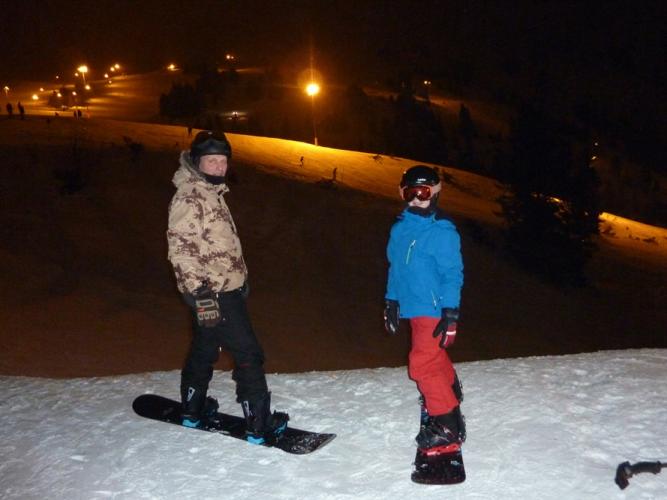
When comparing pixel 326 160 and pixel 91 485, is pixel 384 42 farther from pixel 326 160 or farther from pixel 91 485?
pixel 91 485

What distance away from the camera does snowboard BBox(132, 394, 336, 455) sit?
410cm

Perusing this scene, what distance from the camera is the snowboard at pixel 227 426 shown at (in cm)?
410

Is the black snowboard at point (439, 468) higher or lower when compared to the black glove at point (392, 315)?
lower

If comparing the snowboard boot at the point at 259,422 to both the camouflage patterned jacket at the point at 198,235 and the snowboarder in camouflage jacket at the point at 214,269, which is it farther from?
the camouflage patterned jacket at the point at 198,235

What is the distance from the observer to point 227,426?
445 cm

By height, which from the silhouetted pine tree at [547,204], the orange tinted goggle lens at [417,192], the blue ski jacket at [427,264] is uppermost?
the orange tinted goggle lens at [417,192]

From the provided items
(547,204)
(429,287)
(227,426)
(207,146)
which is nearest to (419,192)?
(429,287)

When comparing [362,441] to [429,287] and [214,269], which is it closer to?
[429,287]

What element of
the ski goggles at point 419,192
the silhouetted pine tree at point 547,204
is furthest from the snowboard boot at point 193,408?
the silhouetted pine tree at point 547,204

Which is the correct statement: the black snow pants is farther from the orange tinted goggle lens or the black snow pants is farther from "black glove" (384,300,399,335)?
the orange tinted goggle lens

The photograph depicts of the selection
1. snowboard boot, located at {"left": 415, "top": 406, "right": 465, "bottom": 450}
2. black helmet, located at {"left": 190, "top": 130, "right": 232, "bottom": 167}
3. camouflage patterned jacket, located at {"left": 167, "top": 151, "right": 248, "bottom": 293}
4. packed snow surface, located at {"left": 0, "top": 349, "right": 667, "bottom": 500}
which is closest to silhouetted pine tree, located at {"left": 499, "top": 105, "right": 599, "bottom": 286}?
packed snow surface, located at {"left": 0, "top": 349, "right": 667, "bottom": 500}

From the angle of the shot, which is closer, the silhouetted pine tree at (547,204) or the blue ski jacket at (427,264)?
the blue ski jacket at (427,264)

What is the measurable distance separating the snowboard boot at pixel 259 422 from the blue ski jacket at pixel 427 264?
1.19 m

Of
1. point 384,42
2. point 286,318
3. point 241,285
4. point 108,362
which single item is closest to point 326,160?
point 286,318
